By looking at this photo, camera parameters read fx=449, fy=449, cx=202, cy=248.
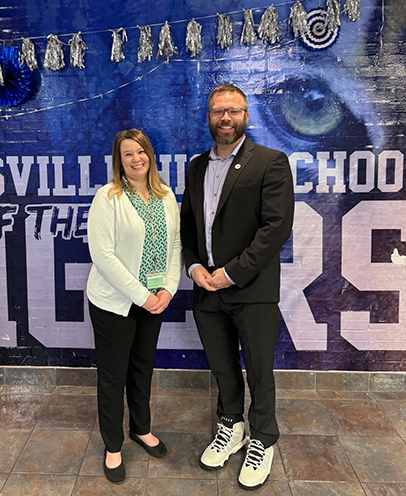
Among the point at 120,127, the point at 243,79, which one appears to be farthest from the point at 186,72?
the point at 120,127

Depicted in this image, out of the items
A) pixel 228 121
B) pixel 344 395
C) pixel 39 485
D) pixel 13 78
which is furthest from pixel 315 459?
pixel 13 78

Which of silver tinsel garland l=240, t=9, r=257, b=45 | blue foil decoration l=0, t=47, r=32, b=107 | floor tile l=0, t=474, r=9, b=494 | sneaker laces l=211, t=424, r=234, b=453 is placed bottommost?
floor tile l=0, t=474, r=9, b=494

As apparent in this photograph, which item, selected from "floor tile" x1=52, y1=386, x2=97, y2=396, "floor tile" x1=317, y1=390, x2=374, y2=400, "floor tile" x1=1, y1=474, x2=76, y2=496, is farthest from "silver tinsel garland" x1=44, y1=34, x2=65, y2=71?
"floor tile" x1=317, y1=390, x2=374, y2=400

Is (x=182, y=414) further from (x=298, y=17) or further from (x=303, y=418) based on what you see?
(x=298, y=17)

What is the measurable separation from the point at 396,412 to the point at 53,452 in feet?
6.47

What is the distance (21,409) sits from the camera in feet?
9.00

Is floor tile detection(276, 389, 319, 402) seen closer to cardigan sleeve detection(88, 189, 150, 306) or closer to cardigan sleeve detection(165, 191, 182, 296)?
cardigan sleeve detection(165, 191, 182, 296)

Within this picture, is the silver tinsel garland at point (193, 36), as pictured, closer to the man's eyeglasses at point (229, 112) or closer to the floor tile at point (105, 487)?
the man's eyeglasses at point (229, 112)

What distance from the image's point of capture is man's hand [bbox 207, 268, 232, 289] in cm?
204

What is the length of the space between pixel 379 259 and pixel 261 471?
1.51 metres

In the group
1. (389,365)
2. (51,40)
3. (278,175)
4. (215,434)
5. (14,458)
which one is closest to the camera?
(278,175)

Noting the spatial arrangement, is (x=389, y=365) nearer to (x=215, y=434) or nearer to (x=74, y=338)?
(x=215, y=434)

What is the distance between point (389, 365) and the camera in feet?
9.71

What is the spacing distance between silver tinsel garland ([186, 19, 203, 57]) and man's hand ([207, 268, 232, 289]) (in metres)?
1.46
